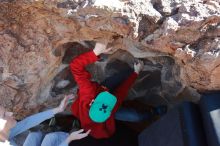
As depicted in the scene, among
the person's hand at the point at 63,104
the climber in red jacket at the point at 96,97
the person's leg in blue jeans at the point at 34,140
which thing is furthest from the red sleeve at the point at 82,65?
the person's leg in blue jeans at the point at 34,140

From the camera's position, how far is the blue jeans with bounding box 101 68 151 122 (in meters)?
2.19

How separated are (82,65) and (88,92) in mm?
141

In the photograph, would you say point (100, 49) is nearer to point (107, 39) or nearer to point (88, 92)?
point (107, 39)

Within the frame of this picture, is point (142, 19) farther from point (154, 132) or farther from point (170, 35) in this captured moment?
point (154, 132)

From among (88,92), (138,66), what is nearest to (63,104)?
(88,92)

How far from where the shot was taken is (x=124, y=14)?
171 centimetres

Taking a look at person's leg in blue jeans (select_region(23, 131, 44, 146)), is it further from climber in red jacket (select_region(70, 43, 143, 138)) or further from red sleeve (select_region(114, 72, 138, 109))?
red sleeve (select_region(114, 72, 138, 109))

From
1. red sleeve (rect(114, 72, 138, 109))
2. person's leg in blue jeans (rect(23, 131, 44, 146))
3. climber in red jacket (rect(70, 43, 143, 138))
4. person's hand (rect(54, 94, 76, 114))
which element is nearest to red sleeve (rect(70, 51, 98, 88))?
climber in red jacket (rect(70, 43, 143, 138))

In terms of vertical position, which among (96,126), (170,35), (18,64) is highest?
(170,35)

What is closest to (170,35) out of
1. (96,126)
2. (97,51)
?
(97,51)

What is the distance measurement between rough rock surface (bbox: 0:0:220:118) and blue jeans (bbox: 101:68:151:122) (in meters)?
0.07

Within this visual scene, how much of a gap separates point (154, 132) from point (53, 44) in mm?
654

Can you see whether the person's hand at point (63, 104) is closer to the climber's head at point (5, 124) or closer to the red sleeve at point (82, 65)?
the red sleeve at point (82, 65)

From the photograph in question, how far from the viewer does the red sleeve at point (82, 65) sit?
1951 millimetres
